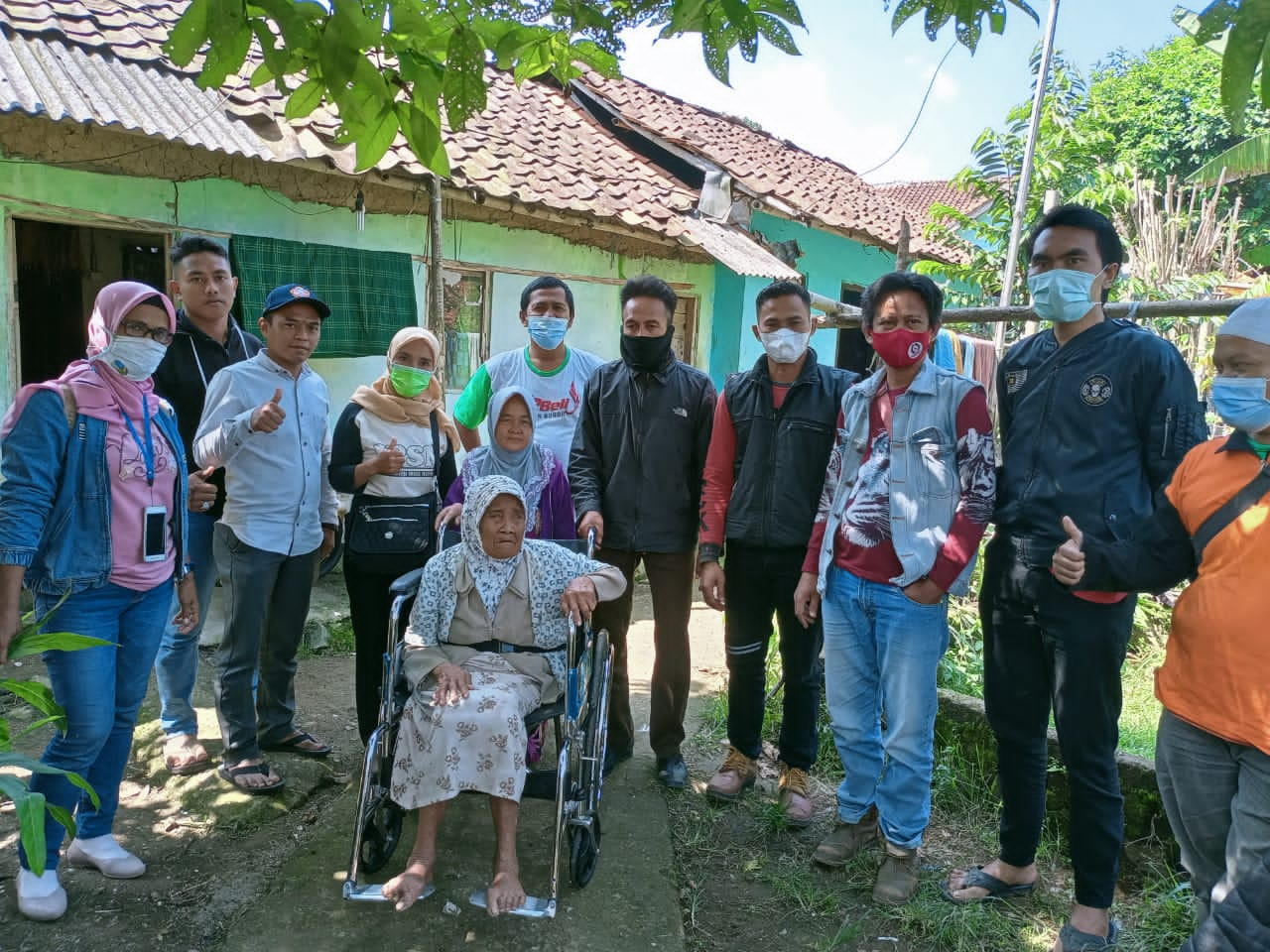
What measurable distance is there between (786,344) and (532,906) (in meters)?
2.07

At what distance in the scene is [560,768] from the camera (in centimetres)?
256

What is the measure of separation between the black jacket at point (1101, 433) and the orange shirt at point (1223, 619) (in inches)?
8.0

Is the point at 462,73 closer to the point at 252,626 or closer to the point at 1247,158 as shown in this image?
the point at 252,626

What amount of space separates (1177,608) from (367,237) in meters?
5.79

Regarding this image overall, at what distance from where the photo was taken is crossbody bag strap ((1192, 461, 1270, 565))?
1.98 meters

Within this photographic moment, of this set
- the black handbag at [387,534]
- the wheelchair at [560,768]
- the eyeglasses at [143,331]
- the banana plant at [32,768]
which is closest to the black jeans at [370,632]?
the black handbag at [387,534]

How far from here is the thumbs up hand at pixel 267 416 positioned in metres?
2.96

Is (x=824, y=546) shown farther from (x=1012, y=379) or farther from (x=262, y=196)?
(x=262, y=196)

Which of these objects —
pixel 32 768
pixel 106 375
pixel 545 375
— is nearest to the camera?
pixel 32 768

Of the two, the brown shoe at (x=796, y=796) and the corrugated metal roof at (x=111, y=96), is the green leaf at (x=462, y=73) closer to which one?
the brown shoe at (x=796, y=796)

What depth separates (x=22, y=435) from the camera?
2.42 m

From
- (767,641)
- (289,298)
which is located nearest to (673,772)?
(767,641)

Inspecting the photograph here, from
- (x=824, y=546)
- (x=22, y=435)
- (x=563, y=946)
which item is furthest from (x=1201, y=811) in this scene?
(x=22, y=435)

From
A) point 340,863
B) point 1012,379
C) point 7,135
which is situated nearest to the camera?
point 1012,379
